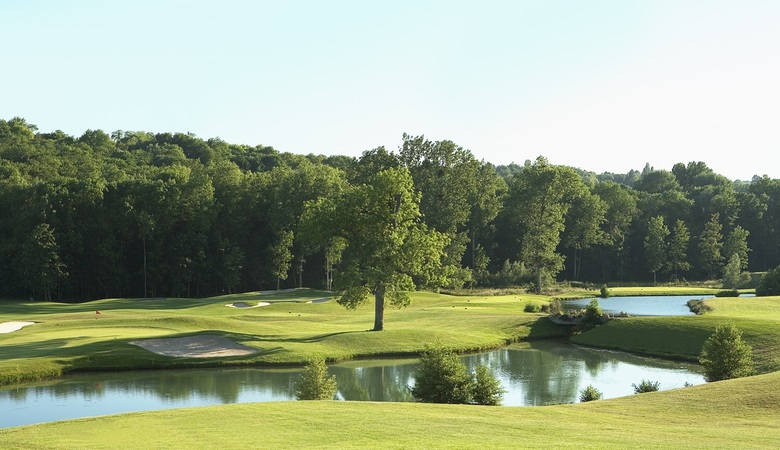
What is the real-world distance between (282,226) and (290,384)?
5705 cm

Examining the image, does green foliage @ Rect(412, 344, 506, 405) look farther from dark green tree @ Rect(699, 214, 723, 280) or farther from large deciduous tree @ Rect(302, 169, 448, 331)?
dark green tree @ Rect(699, 214, 723, 280)

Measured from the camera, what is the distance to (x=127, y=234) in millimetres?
86750

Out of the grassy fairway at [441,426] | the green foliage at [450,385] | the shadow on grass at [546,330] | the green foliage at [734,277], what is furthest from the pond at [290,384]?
the green foliage at [734,277]

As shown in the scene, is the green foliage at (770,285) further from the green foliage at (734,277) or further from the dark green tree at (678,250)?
the dark green tree at (678,250)

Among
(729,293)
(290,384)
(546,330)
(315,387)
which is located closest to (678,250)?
(729,293)

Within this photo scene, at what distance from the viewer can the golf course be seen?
60.1ft

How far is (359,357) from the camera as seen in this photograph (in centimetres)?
4309

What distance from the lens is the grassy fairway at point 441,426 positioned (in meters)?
17.5

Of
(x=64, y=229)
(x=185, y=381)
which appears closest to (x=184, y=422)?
(x=185, y=381)

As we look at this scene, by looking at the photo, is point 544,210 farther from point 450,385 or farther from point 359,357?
point 450,385

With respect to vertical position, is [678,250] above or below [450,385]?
above

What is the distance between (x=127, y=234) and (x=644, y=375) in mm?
65139

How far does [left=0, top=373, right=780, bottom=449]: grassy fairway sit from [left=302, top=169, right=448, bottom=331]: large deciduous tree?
2356 centimetres

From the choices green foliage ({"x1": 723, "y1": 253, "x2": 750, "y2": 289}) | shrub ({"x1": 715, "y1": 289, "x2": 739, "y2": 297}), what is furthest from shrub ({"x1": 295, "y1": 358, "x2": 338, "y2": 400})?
green foliage ({"x1": 723, "y1": 253, "x2": 750, "y2": 289})
